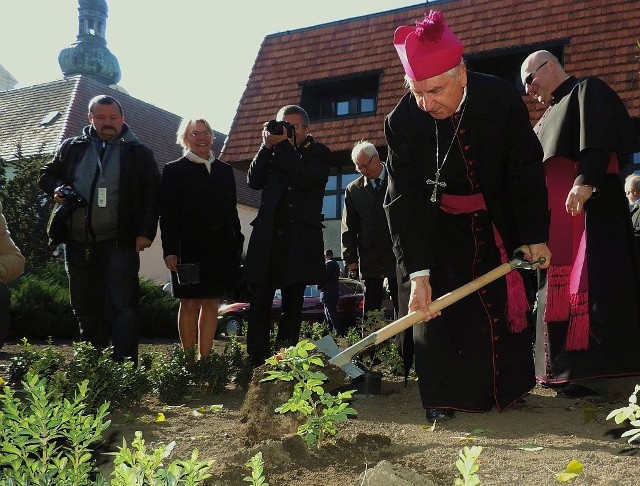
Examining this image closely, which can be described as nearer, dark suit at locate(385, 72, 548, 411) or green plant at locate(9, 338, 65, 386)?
dark suit at locate(385, 72, 548, 411)

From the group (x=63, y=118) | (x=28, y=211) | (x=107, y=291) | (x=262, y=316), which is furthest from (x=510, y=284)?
(x=63, y=118)

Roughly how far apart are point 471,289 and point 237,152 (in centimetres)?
1903

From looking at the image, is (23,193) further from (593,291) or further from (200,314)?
(593,291)

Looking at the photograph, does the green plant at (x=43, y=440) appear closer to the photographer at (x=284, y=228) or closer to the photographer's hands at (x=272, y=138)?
the photographer at (x=284, y=228)

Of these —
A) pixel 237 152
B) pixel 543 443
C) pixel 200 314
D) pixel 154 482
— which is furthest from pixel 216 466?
pixel 237 152

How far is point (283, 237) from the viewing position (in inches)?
218

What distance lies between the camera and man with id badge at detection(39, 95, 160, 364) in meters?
5.21

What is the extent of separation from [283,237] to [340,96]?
1963 cm

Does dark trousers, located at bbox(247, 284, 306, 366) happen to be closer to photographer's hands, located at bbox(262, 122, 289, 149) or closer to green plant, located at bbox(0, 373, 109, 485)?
photographer's hands, located at bbox(262, 122, 289, 149)

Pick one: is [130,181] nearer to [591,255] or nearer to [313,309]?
[591,255]

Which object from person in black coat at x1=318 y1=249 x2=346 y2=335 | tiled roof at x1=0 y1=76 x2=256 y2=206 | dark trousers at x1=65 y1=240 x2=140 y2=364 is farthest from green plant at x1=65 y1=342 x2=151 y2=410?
tiled roof at x1=0 y1=76 x2=256 y2=206

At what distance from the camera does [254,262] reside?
18.0 feet

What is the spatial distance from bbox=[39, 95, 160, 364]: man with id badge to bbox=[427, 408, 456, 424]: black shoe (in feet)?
7.35

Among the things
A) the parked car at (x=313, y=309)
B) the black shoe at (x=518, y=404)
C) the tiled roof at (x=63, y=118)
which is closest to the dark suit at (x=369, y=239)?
the black shoe at (x=518, y=404)
